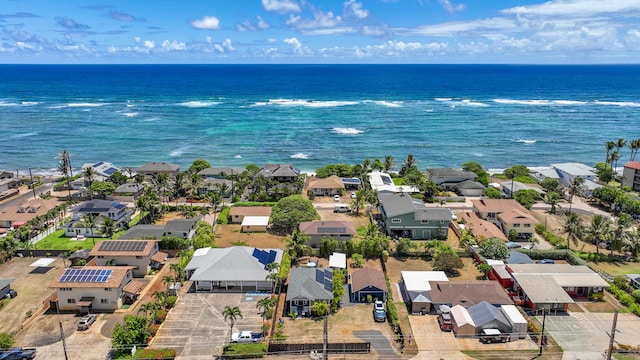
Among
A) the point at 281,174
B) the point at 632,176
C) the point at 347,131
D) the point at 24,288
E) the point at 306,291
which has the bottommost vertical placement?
the point at 24,288

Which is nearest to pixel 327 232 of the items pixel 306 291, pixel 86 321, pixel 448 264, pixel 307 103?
pixel 448 264

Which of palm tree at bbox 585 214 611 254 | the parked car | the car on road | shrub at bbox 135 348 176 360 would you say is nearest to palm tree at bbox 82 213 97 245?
the parked car

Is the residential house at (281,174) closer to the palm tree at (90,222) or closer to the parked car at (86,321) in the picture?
the palm tree at (90,222)

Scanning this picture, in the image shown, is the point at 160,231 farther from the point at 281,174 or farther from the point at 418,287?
the point at 418,287

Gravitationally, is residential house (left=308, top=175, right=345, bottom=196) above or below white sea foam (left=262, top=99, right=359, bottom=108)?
below

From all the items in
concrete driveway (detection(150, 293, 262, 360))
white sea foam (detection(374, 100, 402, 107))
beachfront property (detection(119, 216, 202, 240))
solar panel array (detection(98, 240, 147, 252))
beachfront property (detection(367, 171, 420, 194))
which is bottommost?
concrete driveway (detection(150, 293, 262, 360))

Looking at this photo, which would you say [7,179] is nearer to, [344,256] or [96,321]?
[96,321]

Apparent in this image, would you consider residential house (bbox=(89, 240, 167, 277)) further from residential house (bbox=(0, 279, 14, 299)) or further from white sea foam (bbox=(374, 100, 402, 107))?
white sea foam (bbox=(374, 100, 402, 107))
